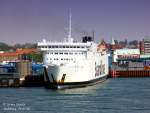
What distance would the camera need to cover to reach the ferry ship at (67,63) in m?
50.6

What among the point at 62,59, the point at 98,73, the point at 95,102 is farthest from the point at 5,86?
the point at 95,102

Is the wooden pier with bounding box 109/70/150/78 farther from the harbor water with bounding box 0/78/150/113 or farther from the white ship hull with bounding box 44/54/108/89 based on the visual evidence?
the harbor water with bounding box 0/78/150/113

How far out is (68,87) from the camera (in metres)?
51.1

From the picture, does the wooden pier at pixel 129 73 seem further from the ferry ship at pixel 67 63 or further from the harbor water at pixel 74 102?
the harbor water at pixel 74 102

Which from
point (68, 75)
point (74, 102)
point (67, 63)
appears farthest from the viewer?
point (67, 63)

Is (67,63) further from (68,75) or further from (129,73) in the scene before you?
(129,73)

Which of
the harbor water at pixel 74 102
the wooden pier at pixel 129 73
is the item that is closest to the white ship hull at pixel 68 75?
the harbor water at pixel 74 102

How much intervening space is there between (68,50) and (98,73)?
35.7 ft

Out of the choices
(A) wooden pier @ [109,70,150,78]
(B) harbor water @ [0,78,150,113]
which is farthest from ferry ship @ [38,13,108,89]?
(A) wooden pier @ [109,70,150,78]

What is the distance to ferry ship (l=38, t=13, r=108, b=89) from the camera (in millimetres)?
50594

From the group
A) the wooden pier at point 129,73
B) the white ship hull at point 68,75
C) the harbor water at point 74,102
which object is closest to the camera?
the harbor water at point 74,102

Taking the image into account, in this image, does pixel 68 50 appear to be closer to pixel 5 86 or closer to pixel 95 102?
pixel 5 86

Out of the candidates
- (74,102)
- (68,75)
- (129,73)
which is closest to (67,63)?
(68,75)

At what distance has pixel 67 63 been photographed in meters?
51.5
